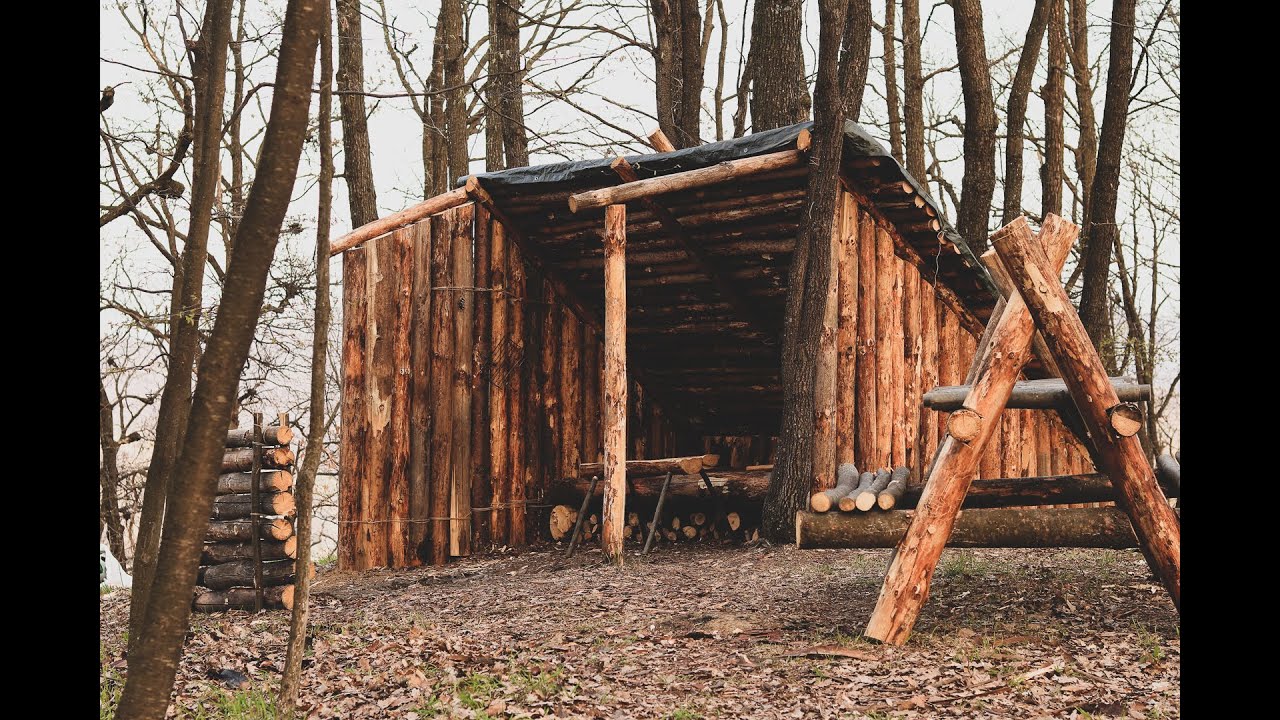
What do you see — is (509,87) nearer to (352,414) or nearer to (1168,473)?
(352,414)

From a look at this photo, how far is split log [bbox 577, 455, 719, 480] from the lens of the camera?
10.3m

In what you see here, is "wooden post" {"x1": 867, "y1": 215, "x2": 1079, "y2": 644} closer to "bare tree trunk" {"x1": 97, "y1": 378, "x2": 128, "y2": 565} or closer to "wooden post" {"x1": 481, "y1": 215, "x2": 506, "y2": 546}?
"wooden post" {"x1": 481, "y1": 215, "x2": 506, "y2": 546}

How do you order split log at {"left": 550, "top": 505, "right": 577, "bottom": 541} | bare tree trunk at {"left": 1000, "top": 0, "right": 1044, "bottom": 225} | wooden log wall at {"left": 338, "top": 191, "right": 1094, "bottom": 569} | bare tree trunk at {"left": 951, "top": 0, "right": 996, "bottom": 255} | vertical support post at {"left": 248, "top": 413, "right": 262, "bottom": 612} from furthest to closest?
bare tree trunk at {"left": 1000, "top": 0, "right": 1044, "bottom": 225} < bare tree trunk at {"left": 951, "top": 0, "right": 996, "bottom": 255} < split log at {"left": 550, "top": 505, "right": 577, "bottom": 541} < wooden log wall at {"left": 338, "top": 191, "right": 1094, "bottom": 569} < vertical support post at {"left": 248, "top": 413, "right": 262, "bottom": 612}

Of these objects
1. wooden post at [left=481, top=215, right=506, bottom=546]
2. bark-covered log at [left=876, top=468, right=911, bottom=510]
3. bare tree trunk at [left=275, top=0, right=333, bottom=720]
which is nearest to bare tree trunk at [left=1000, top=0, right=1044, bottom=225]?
wooden post at [left=481, top=215, right=506, bottom=546]

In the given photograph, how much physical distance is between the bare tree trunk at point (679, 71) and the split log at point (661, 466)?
18.7ft

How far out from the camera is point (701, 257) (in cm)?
1073

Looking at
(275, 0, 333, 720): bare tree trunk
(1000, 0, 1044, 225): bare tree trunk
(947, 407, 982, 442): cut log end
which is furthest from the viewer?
(1000, 0, 1044, 225): bare tree trunk

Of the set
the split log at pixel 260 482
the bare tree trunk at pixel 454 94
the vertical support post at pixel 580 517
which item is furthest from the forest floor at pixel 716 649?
the bare tree trunk at pixel 454 94

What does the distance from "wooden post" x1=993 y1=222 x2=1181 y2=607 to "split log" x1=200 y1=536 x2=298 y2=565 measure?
5.49 m

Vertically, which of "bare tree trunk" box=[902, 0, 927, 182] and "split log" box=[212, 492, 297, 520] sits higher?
"bare tree trunk" box=[902, 0, 927, 182]

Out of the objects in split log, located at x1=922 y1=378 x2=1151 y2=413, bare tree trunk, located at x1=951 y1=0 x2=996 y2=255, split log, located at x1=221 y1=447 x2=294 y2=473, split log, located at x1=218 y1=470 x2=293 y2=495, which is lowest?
split log, located at x1=218 y1=470 x2=293 y2=495

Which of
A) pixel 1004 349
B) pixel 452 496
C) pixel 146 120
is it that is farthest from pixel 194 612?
pixel 146 120

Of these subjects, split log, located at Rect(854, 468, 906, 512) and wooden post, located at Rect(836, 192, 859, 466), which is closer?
split log, located at Rect(854, 468, 906, 512)
